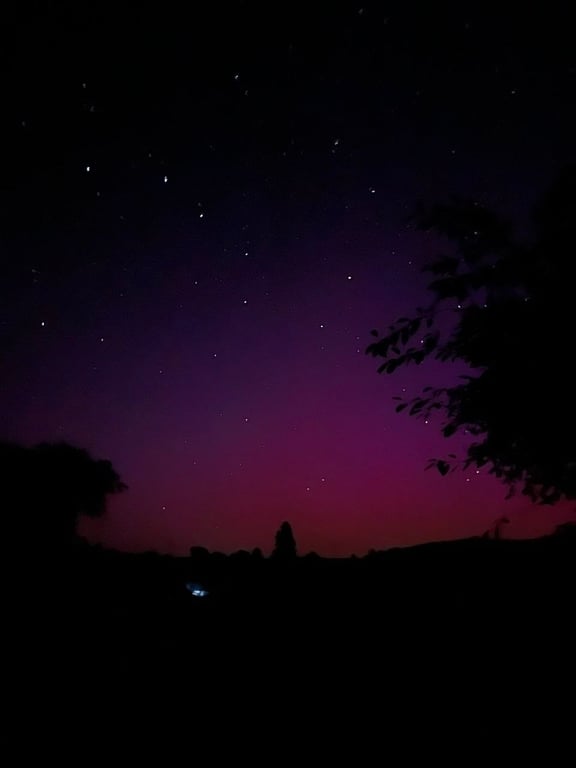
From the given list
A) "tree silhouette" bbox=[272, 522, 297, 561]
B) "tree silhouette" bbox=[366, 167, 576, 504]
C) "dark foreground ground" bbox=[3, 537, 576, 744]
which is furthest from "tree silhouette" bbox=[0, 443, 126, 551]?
"tree silhouette" bbox=[366, 167, 576, 504]

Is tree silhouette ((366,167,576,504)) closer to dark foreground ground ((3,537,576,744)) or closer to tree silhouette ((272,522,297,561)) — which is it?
dark foreground ground ((3,537,576,744))

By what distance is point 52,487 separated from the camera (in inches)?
846

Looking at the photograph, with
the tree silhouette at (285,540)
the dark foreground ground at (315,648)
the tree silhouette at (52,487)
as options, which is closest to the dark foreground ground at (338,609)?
the dark foreground ground at (315,648)

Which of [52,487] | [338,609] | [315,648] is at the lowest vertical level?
[315,648]

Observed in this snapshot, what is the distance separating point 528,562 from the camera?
8.10 meters

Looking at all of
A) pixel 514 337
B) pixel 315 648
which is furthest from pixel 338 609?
pixel 514 337

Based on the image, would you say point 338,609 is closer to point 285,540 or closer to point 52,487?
point 285,540

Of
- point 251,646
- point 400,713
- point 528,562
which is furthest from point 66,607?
point 528,562

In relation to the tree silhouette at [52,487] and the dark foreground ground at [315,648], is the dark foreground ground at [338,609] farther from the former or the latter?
the tree silhouette at [52,487]

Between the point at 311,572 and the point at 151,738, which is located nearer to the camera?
the point at 151,738

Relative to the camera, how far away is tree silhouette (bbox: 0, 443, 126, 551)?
59.7 ft

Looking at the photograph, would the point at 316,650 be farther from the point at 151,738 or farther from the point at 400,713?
the point at 151,738

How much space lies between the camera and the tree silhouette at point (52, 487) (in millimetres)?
18203

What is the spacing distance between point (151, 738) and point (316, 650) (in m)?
2.34
